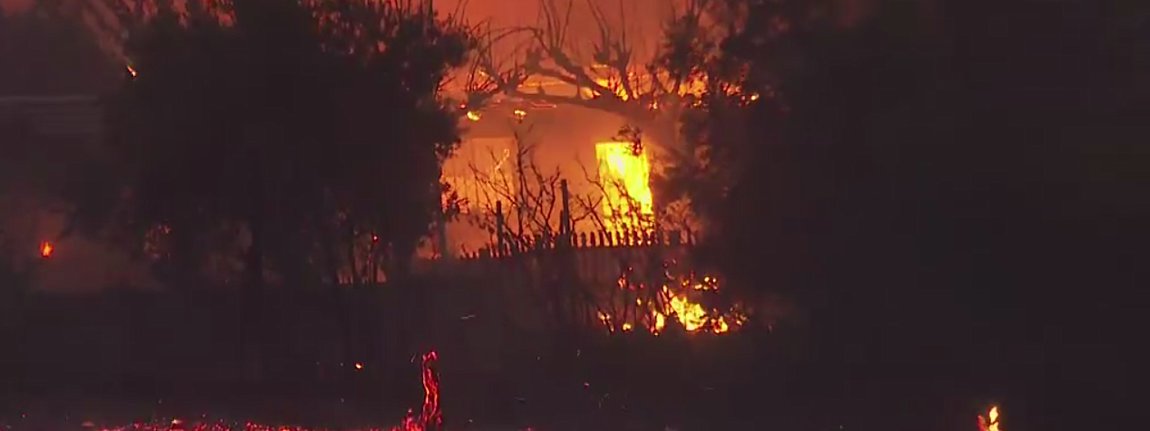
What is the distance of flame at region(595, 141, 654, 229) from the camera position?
13250mm

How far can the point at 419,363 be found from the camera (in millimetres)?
13398

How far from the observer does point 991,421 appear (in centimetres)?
1025

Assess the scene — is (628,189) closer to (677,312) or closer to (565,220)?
(565,220)

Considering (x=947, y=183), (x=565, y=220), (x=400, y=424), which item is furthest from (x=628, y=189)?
(x=947, y=183)

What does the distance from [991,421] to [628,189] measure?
4.45m

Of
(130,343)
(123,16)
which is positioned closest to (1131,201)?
(130,343)

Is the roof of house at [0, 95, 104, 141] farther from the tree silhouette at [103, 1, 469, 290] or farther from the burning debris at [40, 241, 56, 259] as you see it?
the tree silhouette at [103, 1, 469, 290]

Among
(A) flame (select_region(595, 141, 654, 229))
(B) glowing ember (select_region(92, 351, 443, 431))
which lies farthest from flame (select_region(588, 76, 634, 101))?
(B) glowing ember (select_region(92, 351, 443, 431))

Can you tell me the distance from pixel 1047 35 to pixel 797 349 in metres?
2.94

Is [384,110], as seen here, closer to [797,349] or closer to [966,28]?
[797,349]

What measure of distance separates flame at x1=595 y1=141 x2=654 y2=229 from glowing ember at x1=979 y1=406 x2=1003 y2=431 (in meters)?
3.59

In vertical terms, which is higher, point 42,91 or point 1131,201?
point 42,91

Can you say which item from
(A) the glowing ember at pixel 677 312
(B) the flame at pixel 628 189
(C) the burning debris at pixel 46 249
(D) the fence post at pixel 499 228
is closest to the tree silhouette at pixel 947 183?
(A) the glowing ember at pixel 677 312

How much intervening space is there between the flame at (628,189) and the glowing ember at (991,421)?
3.59m
